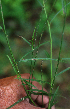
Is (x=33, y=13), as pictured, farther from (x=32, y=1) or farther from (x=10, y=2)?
(x=10, y=2)

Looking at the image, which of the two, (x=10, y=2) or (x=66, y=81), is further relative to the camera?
(x=66, y=81)

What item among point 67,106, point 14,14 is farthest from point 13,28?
point 67,106

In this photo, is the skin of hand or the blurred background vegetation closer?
the skin of hand

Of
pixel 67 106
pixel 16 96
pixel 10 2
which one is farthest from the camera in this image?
pixel 67 106

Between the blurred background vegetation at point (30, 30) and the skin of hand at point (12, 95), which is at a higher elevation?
the blurred background vegetation at point (30, 30)

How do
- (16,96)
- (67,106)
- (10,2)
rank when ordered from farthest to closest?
1. (67,106)
2. (10,2)
3. (16,96)

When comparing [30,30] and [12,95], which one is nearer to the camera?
[12,95]

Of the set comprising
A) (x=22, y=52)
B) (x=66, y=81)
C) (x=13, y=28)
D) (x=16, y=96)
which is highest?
(x=13, y=28)

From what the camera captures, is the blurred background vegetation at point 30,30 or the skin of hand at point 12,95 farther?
the blurred background vegetation at point 30,30

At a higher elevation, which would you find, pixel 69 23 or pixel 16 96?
pixel 69 23

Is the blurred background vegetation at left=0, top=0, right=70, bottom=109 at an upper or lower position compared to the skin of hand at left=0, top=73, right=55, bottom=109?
upper

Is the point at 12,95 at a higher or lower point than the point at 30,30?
lower
